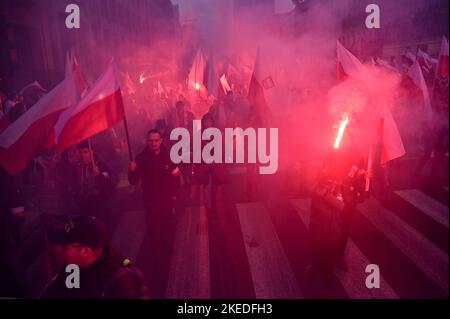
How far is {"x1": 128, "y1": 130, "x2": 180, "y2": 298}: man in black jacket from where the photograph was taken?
4.88 metres

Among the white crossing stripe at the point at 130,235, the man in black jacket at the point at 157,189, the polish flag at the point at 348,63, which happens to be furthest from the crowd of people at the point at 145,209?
the polish flag at the point at 348,63

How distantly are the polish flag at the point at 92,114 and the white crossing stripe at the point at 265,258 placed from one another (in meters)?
2.53

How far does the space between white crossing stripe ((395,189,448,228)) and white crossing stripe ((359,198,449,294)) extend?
546mm

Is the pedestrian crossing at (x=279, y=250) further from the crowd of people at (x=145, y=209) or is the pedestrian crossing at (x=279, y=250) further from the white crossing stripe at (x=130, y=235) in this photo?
the crowd of people at (x=145, y=209)

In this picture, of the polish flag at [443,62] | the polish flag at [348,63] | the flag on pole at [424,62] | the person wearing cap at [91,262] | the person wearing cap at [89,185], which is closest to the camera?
the person wearing cap at [91,262]

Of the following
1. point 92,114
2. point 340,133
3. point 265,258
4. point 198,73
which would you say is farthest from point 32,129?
point 198,73

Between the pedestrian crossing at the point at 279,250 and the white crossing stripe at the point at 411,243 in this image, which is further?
the white crossing stripe at the point at 411,243

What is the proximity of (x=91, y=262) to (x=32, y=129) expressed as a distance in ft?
6.78

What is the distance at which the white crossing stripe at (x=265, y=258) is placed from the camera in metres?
4.20

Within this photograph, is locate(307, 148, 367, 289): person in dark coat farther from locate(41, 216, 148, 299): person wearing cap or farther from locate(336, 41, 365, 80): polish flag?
locate(41, 216, 148, 299): person wearing cap

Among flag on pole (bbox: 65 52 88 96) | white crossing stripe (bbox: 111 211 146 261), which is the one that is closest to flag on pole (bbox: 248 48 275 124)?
white crossing stripe (bbox: 111 211 146 261)
